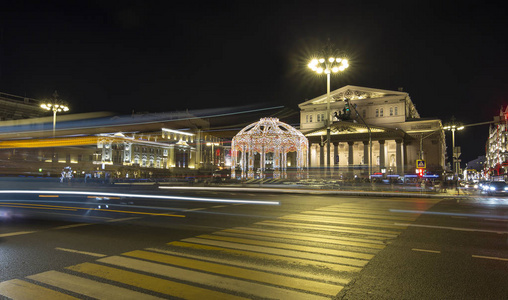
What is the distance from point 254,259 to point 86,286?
2.93 metres

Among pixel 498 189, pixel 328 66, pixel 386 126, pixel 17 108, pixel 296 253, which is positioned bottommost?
pixel 498 189

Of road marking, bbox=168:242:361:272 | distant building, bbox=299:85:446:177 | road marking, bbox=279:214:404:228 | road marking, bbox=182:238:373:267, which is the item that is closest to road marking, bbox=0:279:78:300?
road marking, bbox=168:242:361:272

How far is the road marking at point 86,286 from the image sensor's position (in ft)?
14.6

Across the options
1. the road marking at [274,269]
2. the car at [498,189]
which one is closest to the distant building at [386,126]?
the car at [498,189]

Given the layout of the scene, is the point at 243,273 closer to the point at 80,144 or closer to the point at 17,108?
the point at 80,144

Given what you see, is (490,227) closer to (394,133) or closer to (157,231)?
(157,231)

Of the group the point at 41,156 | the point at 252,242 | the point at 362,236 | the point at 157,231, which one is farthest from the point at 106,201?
the point at 41,156

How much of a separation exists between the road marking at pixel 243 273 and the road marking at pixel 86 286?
135cm

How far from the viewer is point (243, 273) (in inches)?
215

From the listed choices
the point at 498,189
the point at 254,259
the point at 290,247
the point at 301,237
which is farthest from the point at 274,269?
the point at 498,189

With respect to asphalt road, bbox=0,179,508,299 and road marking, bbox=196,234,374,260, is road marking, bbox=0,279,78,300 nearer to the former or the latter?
asphalt road, bbox=0,179,508,299

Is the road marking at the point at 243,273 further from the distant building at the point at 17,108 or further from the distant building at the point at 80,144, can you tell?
→ the distant building at the point at 17,108

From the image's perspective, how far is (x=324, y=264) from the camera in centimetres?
602

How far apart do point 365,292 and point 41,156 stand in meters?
40.5
